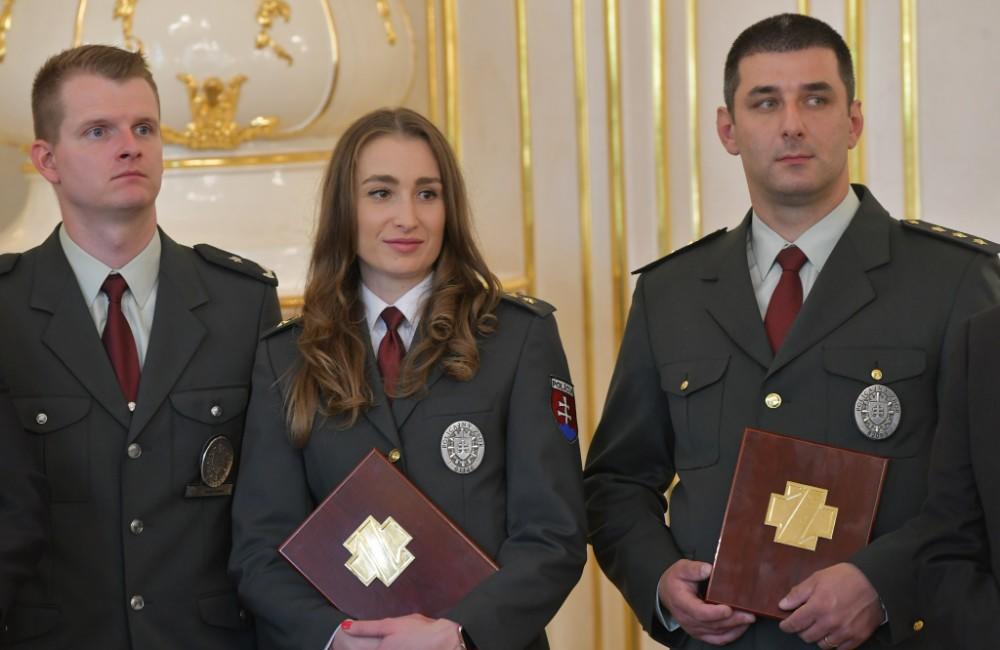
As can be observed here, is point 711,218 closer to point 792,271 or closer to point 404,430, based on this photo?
point 792,271

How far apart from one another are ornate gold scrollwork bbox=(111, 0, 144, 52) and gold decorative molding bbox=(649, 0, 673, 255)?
155cm

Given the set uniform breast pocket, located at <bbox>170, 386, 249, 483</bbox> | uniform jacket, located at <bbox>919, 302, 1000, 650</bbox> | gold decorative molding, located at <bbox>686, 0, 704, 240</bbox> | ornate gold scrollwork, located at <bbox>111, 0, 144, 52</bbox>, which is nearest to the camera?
uniform jacket, located at <bbox>919, 302, 1000, 650</bbox>

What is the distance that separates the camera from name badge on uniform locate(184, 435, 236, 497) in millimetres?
2795

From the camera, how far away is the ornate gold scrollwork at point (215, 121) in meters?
3.95

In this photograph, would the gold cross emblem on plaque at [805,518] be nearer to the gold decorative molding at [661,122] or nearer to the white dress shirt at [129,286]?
the white dress shirt at [129,286]

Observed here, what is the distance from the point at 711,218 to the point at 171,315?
205 centimetres

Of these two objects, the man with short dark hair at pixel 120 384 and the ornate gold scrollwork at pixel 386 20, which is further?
the ornate gold scrollwork at pixel 386 20

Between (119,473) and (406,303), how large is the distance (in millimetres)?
633

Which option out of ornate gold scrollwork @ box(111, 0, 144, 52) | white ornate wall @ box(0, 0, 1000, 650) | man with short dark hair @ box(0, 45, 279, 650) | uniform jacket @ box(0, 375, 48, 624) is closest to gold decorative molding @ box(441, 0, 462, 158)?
white ornate wall @ box(0, 0, 1000, 650)

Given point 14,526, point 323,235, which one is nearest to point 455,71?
point 323,235

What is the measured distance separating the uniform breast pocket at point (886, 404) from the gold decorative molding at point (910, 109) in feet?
5.10

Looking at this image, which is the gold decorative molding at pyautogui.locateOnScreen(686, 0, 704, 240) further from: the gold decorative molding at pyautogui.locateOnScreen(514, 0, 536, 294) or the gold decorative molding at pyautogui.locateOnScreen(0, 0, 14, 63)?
the gold decorative molding at pyautogui.locateOnScreen(0, 0, 14, 63)

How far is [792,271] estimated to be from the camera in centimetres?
273

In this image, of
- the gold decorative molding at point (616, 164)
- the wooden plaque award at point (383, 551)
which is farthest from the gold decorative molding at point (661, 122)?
the wooden plaque award at point (383, 551)
